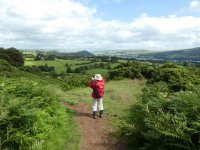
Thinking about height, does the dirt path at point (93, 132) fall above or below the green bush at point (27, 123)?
below

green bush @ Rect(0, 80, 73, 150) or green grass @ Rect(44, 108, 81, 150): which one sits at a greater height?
green bush @ Rect(0, 80, 73, 150)

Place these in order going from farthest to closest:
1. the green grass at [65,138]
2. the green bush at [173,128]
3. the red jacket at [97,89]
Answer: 1. the red jacket at [97,89]
2. the green grass at [65,138]
3. the green bush at [173,128]

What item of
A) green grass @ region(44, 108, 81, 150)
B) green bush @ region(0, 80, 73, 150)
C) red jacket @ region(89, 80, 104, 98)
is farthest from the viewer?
red jacket @ region(89, 80, 104, 98)

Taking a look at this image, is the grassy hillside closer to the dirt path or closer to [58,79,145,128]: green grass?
the dirt path

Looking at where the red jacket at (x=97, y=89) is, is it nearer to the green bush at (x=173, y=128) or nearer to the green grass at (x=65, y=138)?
the green grass at (x=65, y=138)

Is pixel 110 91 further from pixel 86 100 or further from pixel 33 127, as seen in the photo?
pixel 33 127

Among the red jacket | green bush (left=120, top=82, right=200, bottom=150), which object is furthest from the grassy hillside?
green bush (left=120, top=82, right=200, bottom=150)

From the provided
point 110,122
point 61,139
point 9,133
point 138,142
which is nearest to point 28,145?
point 9,133

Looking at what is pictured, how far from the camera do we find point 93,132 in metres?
13.6

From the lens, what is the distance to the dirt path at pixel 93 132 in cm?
1195

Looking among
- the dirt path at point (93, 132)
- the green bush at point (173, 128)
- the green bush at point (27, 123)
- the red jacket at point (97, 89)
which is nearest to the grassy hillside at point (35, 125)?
the green bush at point (27, 123)

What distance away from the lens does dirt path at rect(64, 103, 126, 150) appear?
1195cm

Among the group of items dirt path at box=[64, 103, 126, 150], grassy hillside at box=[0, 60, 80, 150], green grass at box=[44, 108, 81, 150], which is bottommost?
dirt path at box=[64, 103, 126, 150]

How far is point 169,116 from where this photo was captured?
10.6 metres
